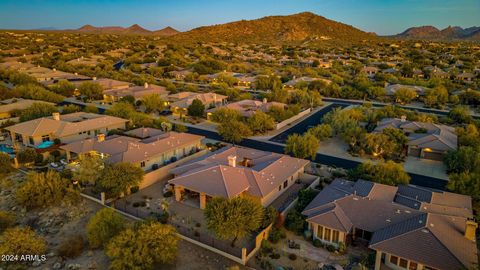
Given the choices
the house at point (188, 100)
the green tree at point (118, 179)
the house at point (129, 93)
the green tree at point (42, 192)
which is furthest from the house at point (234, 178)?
the house at point (129, 93)

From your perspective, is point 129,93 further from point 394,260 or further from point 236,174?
point 394,260

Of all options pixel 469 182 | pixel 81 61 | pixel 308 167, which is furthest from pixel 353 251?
pixel 81 61

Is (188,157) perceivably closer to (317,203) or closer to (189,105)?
(317,203)

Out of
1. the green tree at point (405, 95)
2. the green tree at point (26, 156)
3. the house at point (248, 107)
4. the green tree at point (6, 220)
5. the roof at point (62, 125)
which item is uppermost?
the green tree at point (405, 95)

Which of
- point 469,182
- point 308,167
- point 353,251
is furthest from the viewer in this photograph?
point 308,167

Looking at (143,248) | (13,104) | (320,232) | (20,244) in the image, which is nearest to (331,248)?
(320,232)

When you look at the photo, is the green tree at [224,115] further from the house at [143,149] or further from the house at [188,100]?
the house at [143,149]
